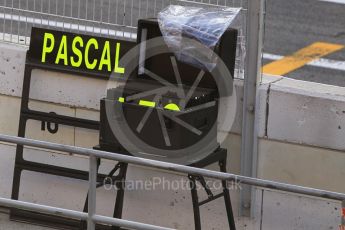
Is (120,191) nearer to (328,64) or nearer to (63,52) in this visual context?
(63,52)

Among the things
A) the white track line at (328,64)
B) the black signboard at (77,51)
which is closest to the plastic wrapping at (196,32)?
the black signboard at (77,51)

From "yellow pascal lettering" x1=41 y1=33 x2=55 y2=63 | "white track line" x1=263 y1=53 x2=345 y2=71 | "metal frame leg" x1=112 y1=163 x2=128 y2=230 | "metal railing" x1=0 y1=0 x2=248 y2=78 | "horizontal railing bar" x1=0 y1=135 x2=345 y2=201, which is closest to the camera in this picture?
"horizontal railing bar" x1=0 y1=135 x2=345 y2=201

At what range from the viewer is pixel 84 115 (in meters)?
7.85

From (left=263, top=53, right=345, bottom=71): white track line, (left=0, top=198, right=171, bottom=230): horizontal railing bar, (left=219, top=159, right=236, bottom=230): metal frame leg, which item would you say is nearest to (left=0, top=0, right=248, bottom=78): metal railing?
(left=219, top=159, right=236, bottom=230): metal frame leg

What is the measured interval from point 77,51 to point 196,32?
3.43 feet

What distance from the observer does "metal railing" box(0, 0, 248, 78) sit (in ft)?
24.8

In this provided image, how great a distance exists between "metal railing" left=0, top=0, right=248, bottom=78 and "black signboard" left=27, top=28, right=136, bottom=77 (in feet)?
0.41

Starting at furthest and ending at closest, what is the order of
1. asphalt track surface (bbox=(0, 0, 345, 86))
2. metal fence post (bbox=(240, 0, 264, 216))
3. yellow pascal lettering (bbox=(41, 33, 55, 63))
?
asphalt track surface (bbox=(0, 0, 345, 86))
yellow pascal lettering (bbox=(41, 33, 55, 63))
metal fence post (bbox=(240, 0, 264, 216))

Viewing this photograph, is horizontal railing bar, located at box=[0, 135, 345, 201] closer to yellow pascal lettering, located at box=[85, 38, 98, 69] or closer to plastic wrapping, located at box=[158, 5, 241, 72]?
plastic wrapping, located at box=[158, 5, 241, 72]

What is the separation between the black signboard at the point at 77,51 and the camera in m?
7.62

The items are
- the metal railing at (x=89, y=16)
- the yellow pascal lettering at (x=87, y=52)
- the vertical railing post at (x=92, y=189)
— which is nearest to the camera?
the vertical railing post at (x=92, y=189)

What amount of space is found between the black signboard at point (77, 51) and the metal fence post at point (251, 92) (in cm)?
88

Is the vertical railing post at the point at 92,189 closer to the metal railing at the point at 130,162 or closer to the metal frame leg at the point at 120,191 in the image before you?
the metal railing at the point at 130,162

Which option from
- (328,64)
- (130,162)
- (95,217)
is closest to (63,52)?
(95,217)
